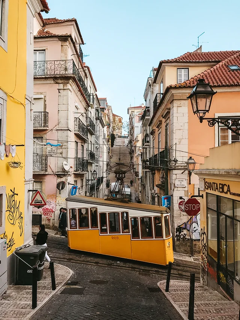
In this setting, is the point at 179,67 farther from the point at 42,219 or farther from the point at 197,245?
the point at 42,219

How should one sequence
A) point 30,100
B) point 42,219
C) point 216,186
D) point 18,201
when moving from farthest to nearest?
point 42,219, point 30,100, point 18,201, point 216,186

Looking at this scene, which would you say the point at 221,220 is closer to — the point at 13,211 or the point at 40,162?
→ the point at 13,211

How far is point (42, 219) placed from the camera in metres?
19.2

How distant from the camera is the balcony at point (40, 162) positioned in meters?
19.1

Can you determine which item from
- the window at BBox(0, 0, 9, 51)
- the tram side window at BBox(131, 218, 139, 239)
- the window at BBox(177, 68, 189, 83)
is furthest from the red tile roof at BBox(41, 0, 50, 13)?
the window at BBox(177, 68, 189, 83)

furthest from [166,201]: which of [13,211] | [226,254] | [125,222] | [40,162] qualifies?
[13,211]

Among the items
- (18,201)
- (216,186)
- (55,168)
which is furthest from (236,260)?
(55,168)

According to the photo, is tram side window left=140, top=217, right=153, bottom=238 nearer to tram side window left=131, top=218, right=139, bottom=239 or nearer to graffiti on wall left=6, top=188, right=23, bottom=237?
tram side window left=131, top=218, right=139, bottom=239

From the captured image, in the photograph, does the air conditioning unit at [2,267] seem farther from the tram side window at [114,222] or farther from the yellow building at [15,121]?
the tram side window at [114,222]

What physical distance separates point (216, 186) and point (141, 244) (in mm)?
4470

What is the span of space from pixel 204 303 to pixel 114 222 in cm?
544

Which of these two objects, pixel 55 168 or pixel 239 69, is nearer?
pixel 239 69

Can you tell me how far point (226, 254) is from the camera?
26.4 ft

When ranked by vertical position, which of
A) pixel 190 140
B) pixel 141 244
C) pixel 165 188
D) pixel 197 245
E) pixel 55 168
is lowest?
pixel 197 245
